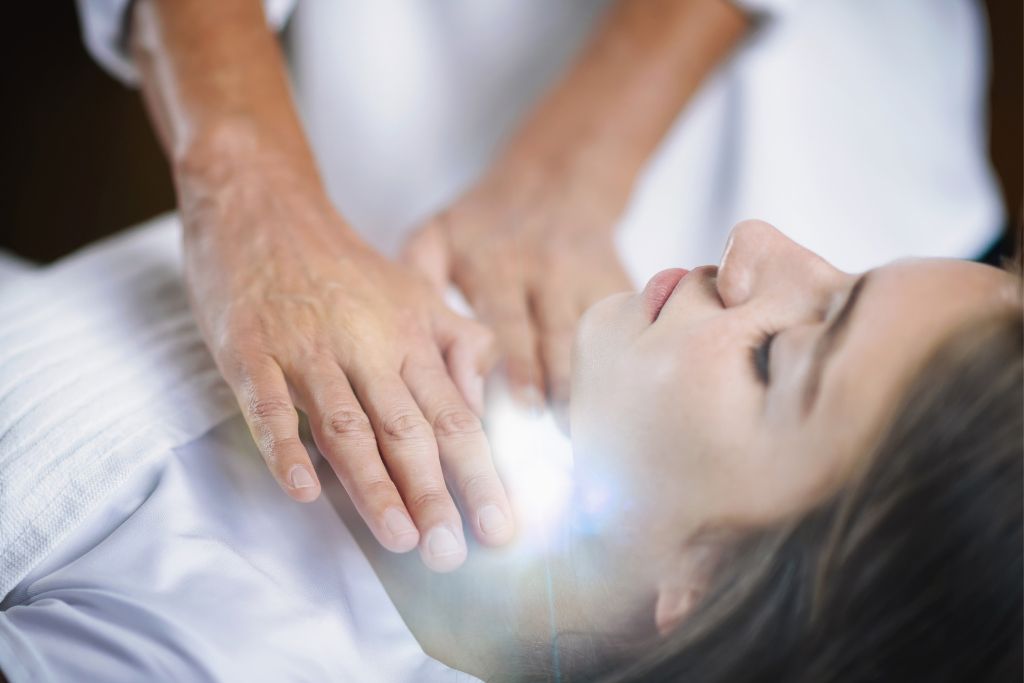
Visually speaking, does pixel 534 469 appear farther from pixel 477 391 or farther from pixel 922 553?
pixel 922 553

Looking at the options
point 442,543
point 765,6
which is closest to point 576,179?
point 765,6

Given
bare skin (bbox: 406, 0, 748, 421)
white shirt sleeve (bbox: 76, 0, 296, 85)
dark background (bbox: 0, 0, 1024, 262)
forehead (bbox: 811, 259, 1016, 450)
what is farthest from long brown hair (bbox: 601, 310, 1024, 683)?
dark background (bbox: 0, 0, 1024, 262)

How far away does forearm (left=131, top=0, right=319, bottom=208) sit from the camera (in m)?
0.74

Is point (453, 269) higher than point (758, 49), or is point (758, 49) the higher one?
point (758, 49)

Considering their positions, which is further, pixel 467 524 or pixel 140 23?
pixel 140 23

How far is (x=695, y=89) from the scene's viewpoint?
39.5 inches

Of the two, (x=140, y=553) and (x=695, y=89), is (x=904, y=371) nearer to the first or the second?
(x=140, y=553)

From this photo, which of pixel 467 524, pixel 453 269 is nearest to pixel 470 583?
pixel 467 524

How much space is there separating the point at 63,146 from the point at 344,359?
1.27 meters

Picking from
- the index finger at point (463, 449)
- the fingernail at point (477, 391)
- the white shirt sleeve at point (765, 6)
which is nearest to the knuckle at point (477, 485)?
the index finger at point (463, 449)

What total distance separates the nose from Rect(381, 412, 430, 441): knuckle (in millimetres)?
197

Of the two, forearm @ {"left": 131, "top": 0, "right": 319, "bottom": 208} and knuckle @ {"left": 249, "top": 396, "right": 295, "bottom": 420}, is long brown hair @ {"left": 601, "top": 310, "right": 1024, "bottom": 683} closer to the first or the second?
knuckle @ {"left": 249, "top": 396, "right": 295, "bottom": 420}

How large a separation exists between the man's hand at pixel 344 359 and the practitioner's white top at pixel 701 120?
1.00ft

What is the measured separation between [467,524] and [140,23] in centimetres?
63
